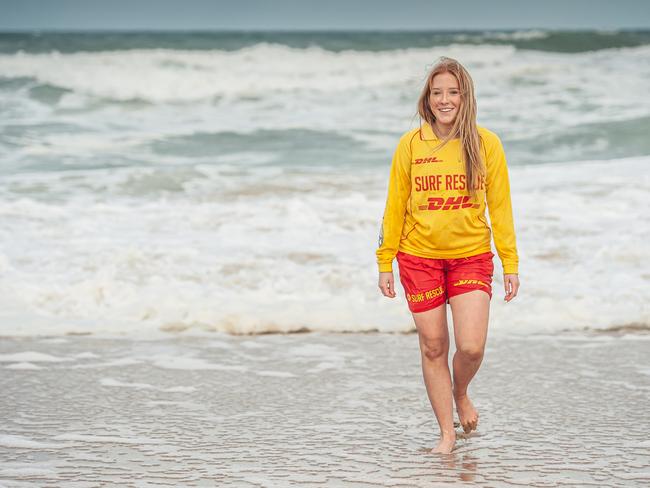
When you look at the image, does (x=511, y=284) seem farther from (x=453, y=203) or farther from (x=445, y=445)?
(x=445, y=445)

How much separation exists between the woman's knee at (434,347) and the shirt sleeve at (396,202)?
0.30m

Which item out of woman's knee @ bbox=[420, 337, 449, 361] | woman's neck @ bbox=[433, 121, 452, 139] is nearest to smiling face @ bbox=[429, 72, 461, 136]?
woman's neck @ bbox=[433, 121, 452, 139]

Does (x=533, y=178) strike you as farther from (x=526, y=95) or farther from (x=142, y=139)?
(x=526, y=95)

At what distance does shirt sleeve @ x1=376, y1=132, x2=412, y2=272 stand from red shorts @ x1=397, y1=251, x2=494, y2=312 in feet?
0.30

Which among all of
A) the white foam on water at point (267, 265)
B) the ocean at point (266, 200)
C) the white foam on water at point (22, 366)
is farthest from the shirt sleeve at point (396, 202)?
the white foam on water at point (22, 366)

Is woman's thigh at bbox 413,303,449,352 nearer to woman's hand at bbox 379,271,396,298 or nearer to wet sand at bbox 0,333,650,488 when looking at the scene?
woman's hand at bbox 379,271,396,298

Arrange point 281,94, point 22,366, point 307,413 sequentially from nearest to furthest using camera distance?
point 307,413 < point 22,366 < point 281,94

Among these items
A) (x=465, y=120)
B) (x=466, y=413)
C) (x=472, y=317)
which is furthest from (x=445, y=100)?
(x=466, y=413)

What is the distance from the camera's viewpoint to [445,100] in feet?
11.2

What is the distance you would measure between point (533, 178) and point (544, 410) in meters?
6.90

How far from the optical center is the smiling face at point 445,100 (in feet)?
11.2

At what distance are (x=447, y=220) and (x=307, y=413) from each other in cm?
126

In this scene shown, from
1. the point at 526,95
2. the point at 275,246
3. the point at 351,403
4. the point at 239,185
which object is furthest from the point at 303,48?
the point at 351,403

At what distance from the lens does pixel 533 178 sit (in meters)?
10.8
